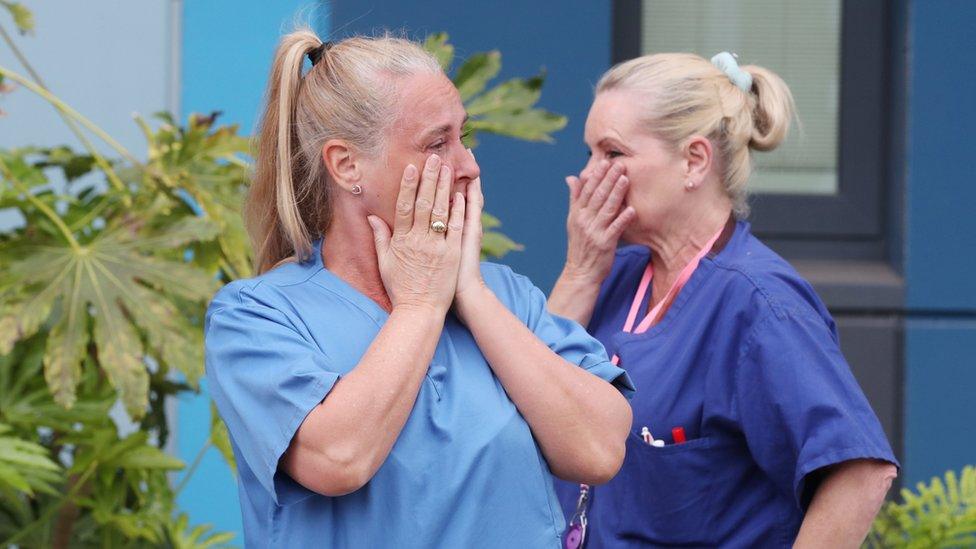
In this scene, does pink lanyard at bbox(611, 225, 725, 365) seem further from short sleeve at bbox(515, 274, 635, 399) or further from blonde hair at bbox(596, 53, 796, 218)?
short sleeve at bbox(515, 274, 635, 399)

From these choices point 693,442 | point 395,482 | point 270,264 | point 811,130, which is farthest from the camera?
point 811,130

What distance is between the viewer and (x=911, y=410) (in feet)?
12.8

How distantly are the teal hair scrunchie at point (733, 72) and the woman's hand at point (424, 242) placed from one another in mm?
912

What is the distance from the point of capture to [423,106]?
1765 mm

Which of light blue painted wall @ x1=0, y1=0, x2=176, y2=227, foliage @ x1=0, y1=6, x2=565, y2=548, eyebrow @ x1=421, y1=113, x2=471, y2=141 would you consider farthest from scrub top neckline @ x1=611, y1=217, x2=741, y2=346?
light blue painted wall @ x1=0, y1=0, x2=176, y2=227

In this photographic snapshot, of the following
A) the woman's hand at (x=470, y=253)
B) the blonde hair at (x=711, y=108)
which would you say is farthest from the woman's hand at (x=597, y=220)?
the woman's hand at (x=470, y=253)

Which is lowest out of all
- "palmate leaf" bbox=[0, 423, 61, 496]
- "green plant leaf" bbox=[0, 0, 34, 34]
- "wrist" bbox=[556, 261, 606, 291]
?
"palmate leaf" bbox=[0, 423, 61, 496]

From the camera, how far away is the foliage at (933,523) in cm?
317

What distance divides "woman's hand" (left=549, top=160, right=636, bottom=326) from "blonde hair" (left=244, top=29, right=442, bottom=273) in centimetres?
65

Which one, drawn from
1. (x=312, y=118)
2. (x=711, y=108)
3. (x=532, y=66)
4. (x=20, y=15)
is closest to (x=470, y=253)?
(x=312, y=118)

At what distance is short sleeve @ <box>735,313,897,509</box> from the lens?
77.9 inches

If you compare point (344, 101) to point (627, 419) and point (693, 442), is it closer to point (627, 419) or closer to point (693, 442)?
point (627, 419)

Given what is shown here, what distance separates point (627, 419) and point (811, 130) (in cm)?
270

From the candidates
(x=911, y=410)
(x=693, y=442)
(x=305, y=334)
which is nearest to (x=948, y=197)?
(x=911, y=410)
